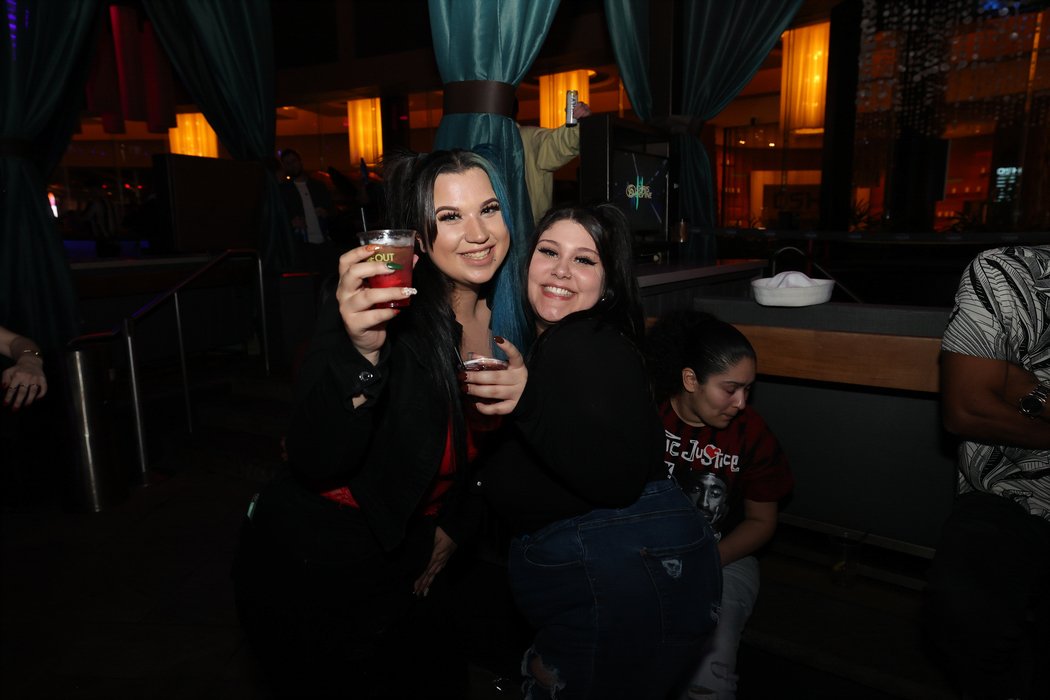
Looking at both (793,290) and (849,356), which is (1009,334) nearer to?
(849,356)

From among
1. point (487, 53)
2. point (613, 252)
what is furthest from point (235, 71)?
point (613, 252)

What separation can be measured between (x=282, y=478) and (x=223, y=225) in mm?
5358

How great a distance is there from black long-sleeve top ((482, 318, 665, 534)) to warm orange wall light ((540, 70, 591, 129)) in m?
8.60

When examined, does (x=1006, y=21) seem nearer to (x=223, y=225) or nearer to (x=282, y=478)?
(x=223, y=225)

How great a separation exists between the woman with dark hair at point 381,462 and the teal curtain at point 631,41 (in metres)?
3.58

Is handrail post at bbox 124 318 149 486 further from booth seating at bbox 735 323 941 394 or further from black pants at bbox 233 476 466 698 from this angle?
booth seating at bbox 735 323 941 394

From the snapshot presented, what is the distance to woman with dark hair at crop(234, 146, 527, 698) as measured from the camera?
49.4 inches

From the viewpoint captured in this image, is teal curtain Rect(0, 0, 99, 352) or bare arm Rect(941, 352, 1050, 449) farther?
teal curtain Rect(0, 0, 99, 352)

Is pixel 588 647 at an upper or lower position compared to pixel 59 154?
lower

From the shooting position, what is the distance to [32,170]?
172 inches

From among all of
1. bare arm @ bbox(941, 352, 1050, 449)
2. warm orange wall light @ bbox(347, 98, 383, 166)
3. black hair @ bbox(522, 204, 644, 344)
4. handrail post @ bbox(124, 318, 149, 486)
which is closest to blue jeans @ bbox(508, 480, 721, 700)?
black hair @ bbox(522, 204, 644, 344)

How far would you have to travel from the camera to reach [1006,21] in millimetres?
8445

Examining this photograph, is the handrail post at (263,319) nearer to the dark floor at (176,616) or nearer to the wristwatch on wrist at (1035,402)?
the dark floor at (176,616)

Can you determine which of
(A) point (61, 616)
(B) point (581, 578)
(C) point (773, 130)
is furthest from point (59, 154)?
(C) point (773, 130)
